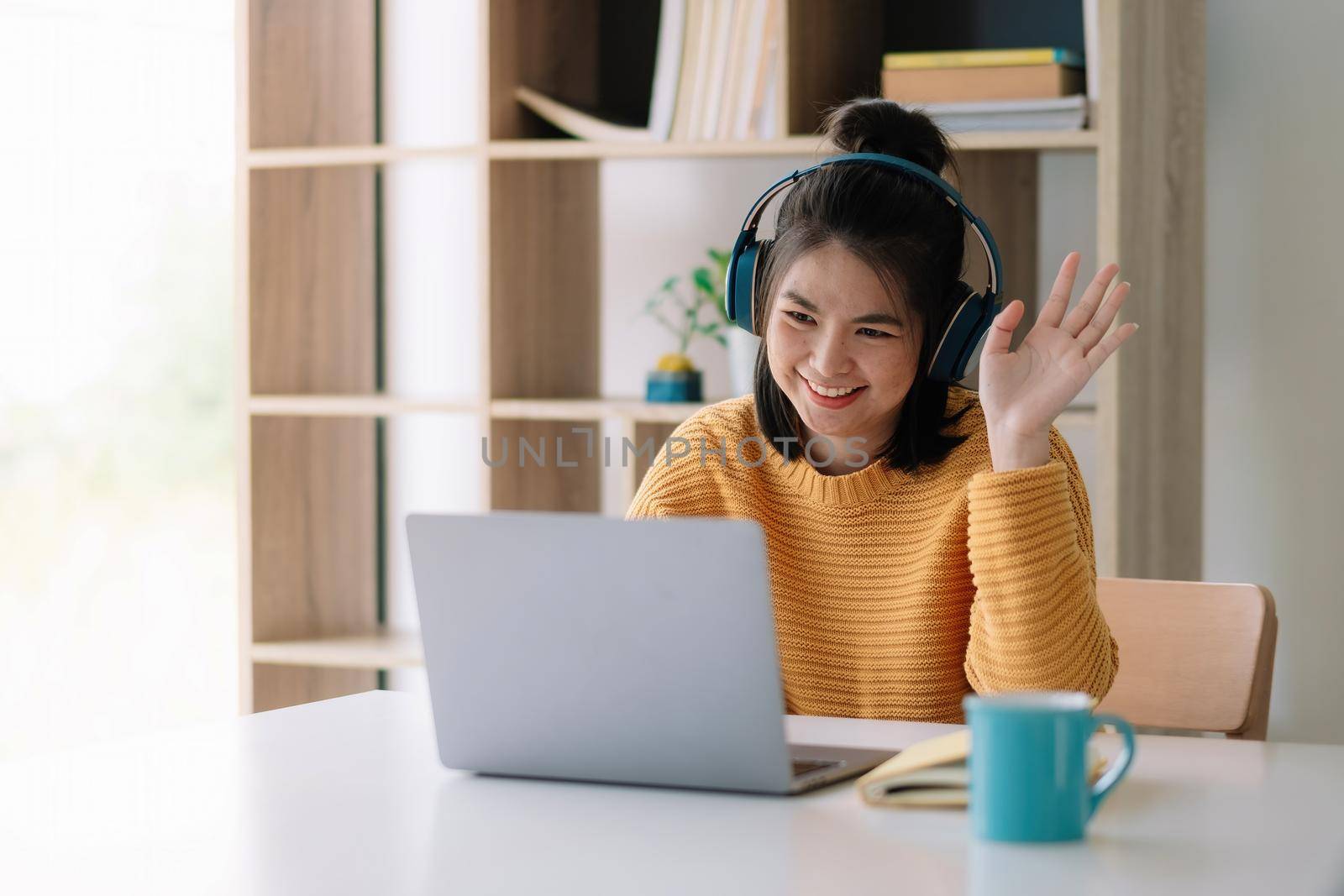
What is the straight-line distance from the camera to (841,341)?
1.43 metres

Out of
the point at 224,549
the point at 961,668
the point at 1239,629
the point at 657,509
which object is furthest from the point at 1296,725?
the point at 224,549

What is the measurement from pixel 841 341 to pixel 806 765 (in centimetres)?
53

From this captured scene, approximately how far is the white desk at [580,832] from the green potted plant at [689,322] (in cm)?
127

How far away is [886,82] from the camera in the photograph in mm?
2150

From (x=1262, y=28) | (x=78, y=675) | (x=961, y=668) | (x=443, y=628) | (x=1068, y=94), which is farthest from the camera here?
(x=78, y=675)

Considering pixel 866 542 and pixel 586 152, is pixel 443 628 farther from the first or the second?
pixel 586 152

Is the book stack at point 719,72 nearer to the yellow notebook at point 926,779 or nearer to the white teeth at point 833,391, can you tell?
the white teeth at point 833,391

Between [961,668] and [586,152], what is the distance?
120 centimetres

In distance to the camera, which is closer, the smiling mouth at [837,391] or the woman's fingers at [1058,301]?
the woman's fingers at [1058,301]

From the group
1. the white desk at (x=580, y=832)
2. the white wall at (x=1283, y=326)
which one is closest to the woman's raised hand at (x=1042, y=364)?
the white desk at (x=580, y=832)

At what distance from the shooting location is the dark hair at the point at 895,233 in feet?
4.75

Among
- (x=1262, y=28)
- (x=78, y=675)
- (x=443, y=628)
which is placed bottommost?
(x=78, y=675)

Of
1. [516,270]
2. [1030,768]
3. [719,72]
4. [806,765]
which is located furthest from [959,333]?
[516,270]

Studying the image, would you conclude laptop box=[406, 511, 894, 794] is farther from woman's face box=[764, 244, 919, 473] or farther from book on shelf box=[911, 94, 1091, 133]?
book on shelf box=[911, 94, 1091, 133]
